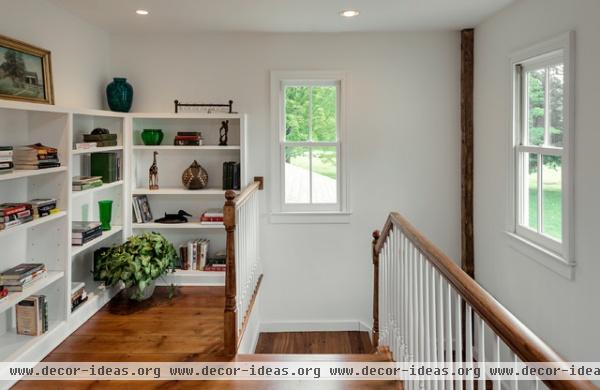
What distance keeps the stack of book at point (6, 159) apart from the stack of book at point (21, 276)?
0.61 meters

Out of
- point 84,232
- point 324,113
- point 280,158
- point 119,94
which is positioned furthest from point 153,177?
point 324,113

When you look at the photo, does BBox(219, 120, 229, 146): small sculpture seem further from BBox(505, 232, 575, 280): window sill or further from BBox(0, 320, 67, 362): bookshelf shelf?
BBox(505, 232, 575, 280): window sill

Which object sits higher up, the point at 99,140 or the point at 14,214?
the point at 99,140

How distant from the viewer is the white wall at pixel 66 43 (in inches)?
117

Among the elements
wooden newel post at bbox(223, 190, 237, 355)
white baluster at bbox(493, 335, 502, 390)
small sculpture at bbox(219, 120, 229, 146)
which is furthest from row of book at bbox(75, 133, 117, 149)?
white baluster at bbox(493, 335, 502, 390)

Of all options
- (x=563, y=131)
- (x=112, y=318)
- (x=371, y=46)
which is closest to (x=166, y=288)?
(x=112, y=318)

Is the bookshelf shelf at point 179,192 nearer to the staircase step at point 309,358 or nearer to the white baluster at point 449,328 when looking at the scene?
the staircase step at point 309,358

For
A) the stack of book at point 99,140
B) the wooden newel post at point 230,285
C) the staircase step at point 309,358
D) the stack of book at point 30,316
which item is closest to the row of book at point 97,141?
the stack of book at point 99,140

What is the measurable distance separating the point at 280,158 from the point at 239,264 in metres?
1.59

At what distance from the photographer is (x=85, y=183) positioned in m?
3.39

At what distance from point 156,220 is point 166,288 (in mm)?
648

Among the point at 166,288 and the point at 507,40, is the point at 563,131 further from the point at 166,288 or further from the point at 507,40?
the point at 166,288

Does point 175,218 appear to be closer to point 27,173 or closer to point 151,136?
point 151,136

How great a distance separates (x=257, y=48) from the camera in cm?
434
